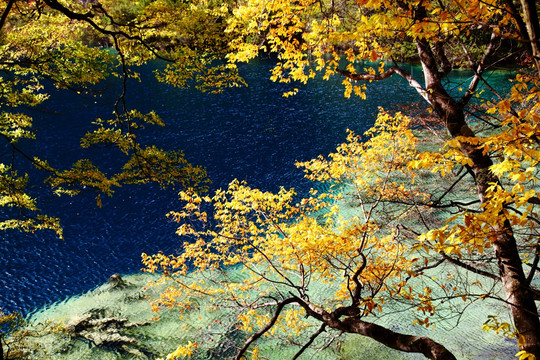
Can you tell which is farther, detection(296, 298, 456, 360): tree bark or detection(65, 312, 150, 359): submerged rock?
detection(65, 312, 150, 359): submerged rock

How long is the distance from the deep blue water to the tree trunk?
4.13ft

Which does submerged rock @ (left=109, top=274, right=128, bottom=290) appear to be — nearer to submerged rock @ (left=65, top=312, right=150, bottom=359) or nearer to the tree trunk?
submerged rock @ (left=65, top=312, right=150, bottom=359)

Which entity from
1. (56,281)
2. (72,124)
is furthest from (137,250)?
(72,124)

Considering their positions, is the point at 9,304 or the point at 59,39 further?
the point at 9,304

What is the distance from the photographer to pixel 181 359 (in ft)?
31.1

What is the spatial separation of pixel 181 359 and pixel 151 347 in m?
0.89

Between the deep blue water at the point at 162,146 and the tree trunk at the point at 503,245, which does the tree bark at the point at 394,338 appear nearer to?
the tree trunk at the point at 503,245

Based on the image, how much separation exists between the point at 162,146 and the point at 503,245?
20601 mm

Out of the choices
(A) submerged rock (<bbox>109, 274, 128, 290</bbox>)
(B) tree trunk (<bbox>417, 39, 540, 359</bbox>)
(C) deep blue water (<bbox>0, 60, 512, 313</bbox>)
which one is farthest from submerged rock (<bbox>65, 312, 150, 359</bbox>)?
(B) tree trunk (<bbox>417, 39, 540, 359</bbox>)

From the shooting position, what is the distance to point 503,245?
5223mm

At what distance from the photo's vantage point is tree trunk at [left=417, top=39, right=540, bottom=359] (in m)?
4.75

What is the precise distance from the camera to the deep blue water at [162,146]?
1380 centimetres

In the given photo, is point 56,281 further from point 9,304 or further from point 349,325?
point 349,325

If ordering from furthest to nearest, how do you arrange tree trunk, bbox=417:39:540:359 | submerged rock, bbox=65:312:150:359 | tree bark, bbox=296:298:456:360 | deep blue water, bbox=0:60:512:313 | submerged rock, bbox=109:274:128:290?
deep blue water, bbox=0:60:512:313
submerged rock, bbox=109:274:128:290
submerged rock, bbox=65:312:150:359
tree trunk, bbox=417:39:540:359
tree bark, bbox=296:298:456:360
